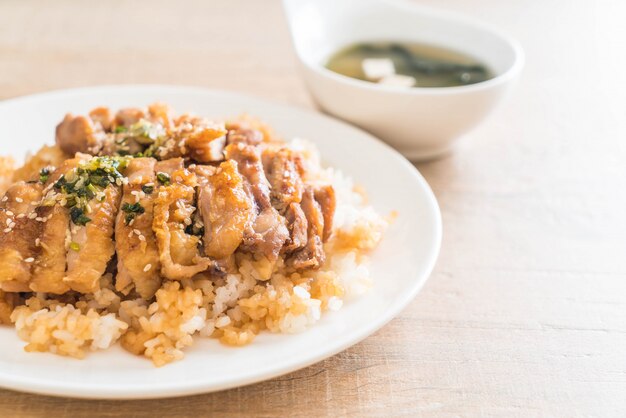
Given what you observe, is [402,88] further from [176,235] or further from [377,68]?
[176,235]

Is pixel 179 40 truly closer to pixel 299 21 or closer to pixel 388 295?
pixel 299 21

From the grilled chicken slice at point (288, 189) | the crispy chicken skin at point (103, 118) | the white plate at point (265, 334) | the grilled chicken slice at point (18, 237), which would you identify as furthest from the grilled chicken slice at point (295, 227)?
the crispy chicken skin at point (103, 118)

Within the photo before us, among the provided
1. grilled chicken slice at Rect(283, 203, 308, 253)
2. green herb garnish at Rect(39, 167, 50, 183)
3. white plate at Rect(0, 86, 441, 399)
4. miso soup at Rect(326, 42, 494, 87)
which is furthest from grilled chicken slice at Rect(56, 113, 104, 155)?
miso soup at Rect(326, 42, 494, 87)

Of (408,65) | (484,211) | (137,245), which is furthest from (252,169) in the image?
(408,65)

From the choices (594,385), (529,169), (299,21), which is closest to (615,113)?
(529,169)

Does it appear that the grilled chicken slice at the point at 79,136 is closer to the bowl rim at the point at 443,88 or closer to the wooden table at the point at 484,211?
the wooden table at the point at 484,211

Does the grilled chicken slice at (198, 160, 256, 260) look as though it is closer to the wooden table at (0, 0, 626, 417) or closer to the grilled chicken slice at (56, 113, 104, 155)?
the wooden table at (0, 0, 626, 417)
